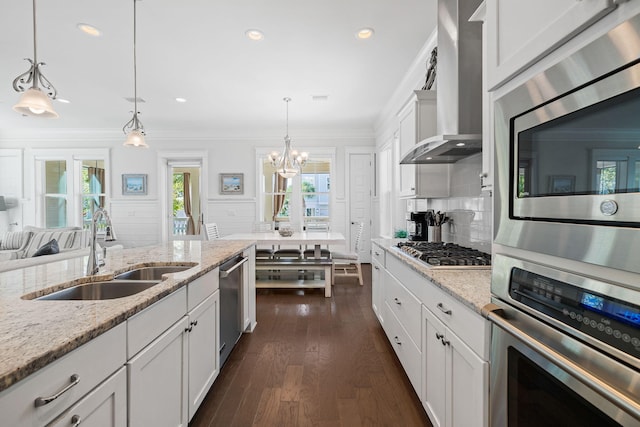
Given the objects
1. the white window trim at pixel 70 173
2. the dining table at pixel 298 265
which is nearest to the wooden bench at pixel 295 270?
the dining table at pixel 298 265

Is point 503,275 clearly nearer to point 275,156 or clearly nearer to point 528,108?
point 528,108

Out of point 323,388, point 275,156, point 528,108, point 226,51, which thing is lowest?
point 323,388

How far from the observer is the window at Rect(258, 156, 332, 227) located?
20.5 feet

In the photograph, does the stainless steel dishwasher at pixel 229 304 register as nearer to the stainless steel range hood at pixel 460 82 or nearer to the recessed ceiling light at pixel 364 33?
the stainless steel range hood at pixel 460 82

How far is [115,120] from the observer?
5.65 metres

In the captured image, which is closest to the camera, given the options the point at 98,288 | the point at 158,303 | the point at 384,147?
the point at 158,303

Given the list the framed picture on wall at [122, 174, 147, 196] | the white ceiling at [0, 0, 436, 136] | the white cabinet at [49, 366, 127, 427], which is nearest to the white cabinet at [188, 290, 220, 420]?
the white cabinet at [49, 366, 127, 427]

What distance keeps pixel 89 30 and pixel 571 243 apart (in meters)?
3.73

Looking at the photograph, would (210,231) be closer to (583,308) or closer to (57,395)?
Answer: (57,395)

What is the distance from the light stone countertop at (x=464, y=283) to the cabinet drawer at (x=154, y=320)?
1173mm

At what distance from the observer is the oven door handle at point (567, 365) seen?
58 centimetres

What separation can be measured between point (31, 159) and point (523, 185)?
8.42 m

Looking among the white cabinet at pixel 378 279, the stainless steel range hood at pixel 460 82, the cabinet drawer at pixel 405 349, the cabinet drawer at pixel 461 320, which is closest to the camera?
the cabinet drawer at pixel 461 320

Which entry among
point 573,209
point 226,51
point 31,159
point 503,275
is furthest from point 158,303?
point 31,159
